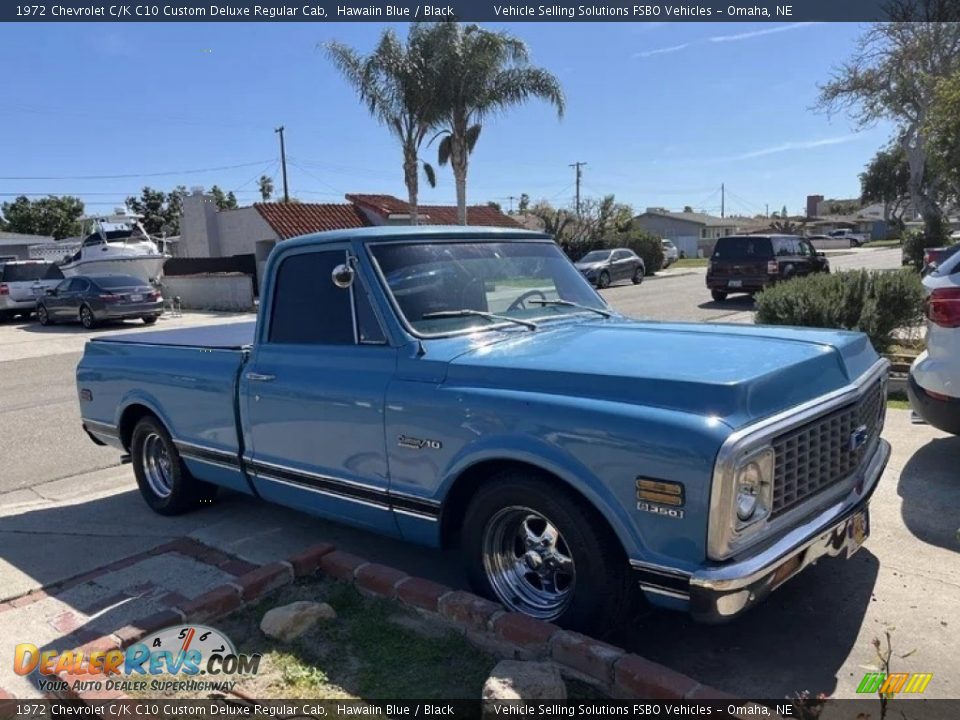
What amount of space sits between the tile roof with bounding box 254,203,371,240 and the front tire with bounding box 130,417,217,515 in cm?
2359

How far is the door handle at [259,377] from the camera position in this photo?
446cm

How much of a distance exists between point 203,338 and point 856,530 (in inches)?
174

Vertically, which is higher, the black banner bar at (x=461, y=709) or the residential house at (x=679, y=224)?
the residential house at (x=679, y=224)

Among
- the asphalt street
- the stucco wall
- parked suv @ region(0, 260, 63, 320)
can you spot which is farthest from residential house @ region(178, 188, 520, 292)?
the asphalt street

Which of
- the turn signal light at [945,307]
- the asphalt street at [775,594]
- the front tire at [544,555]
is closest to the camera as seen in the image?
the front tire at [544,555]

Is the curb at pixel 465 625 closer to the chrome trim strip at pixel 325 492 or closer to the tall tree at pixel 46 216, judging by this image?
the chrome trim strip at pixel 325 492

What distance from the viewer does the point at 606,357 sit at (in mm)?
3510

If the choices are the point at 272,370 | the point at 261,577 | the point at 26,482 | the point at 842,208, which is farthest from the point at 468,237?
the point at 842,208

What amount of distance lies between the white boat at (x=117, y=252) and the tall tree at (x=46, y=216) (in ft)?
140

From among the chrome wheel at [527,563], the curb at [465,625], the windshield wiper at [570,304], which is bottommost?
the curb at [465,625]

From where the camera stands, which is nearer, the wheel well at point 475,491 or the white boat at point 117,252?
the wheel well at point 475,491

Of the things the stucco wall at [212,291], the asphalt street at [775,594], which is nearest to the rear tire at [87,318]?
the stucco wall at [212,291]

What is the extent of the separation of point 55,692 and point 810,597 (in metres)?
3.53

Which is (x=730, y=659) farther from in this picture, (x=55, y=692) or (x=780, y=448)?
(x=55, y=692)
